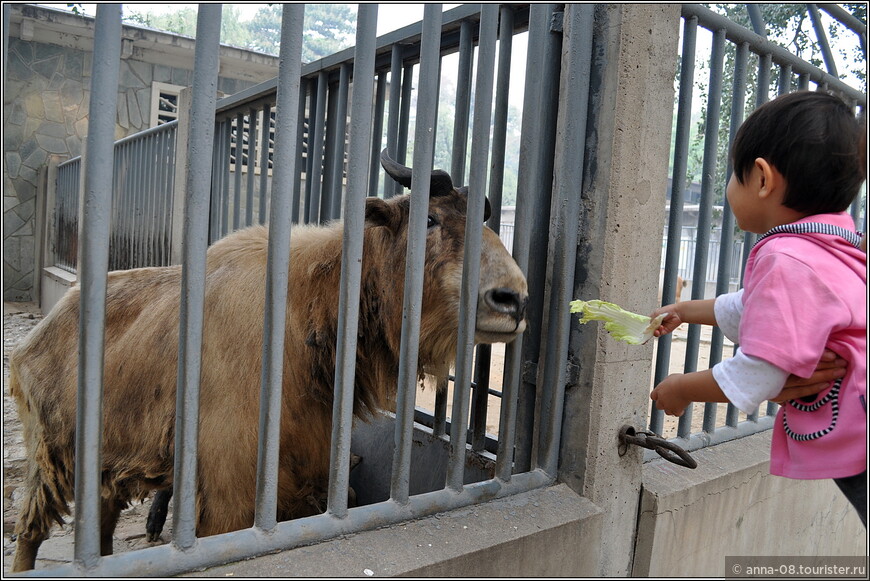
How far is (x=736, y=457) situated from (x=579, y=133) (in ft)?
5.77

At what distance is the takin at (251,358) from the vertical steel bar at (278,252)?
70cm

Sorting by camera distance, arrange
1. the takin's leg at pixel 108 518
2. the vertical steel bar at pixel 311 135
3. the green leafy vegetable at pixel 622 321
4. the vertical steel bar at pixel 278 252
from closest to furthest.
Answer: the vertical steel bar at pixel 278 252 < the green leafy vegetable at pixel 622 321 < the takin's leg at pixel 108 518 < the vertical steel bar at pixel 311 135

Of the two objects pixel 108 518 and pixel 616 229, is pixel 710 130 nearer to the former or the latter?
pixel 616 229

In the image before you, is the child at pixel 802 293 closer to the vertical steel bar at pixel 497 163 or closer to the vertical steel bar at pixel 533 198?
the vertical steel bar at pixel 533 198

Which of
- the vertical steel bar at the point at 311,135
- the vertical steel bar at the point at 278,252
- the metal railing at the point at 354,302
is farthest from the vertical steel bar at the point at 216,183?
the vertical steel bar at the point at 278,252

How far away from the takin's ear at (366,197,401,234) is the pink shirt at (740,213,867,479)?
1.54 meters

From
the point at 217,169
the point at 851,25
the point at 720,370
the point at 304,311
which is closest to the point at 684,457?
the point at 720,370

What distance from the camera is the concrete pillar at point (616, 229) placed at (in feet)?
8.06

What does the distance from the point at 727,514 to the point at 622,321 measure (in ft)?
4.97

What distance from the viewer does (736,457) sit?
10.5 ft

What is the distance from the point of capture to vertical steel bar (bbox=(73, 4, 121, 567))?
4.99 ft

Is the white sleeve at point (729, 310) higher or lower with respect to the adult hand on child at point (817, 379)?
higher

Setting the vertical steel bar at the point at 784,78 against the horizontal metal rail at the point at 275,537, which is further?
the vertical steel bar at the point at 784,78

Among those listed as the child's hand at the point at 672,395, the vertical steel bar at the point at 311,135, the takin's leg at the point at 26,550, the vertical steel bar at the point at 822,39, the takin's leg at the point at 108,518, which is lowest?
the takin's leg at the point at 26,550
